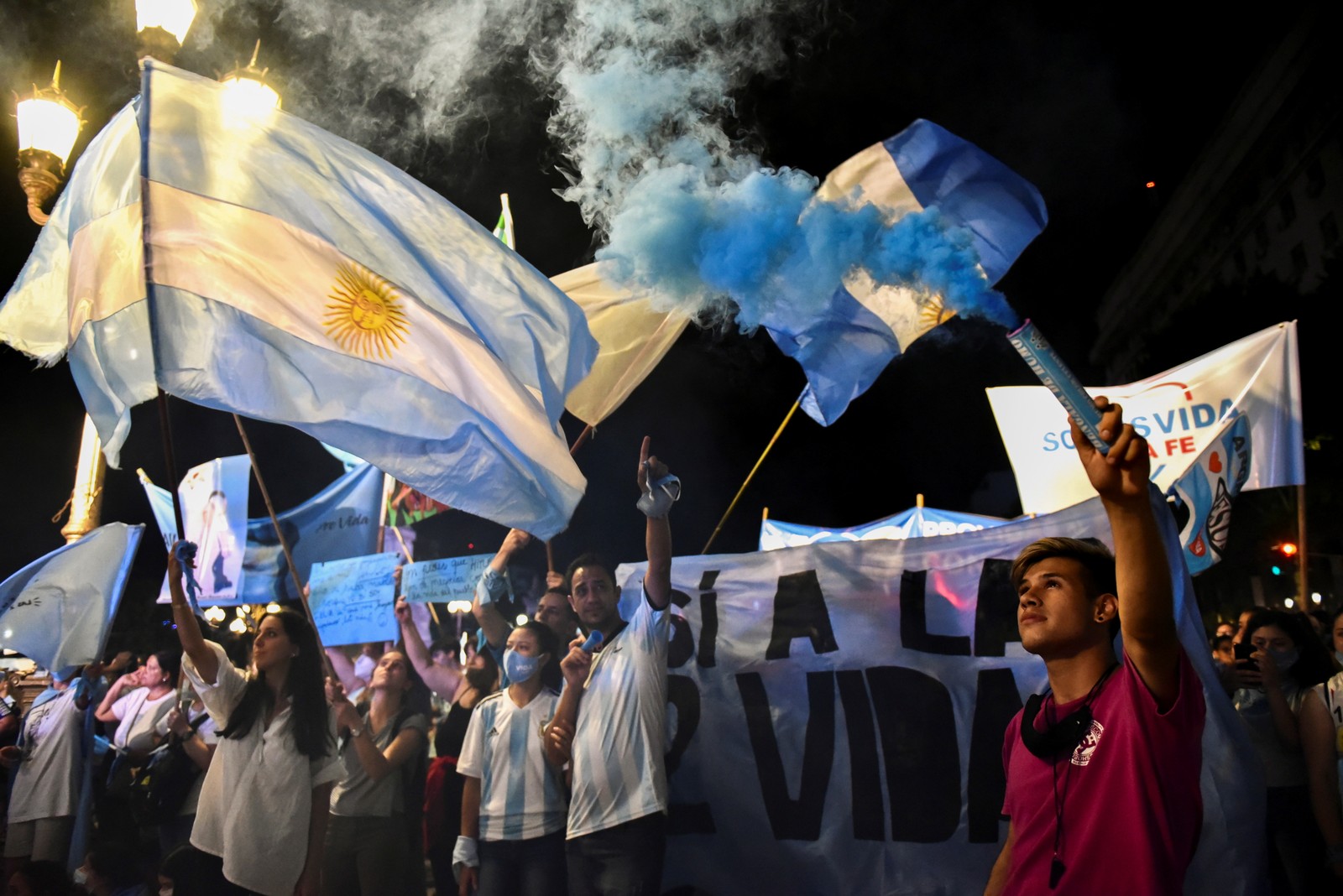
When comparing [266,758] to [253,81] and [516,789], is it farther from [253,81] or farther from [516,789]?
[253,81]

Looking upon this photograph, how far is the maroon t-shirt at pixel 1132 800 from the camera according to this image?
2.00 meters

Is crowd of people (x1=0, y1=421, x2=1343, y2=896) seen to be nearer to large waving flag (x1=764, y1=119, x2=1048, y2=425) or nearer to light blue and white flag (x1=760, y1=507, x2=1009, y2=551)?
large waving flag (x1=764, y1=119, x2=1048, y2=425)

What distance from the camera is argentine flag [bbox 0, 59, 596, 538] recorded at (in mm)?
3645

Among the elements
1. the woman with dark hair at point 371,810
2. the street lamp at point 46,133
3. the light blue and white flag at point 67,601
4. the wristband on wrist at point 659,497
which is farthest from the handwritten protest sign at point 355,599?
the wristband on wrist at point 659,497

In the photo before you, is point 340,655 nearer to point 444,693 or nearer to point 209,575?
point 209,575

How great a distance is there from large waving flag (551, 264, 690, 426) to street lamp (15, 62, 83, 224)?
10.3 ft

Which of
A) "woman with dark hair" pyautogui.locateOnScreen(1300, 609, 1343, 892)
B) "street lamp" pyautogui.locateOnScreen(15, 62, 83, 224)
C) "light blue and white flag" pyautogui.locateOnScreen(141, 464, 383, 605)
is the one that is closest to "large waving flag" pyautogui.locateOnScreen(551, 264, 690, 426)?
"light blue and white flag" pyautogui.locateOnScreen(141, 464, 383, 605)

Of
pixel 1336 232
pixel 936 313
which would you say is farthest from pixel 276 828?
pixel 1336 232

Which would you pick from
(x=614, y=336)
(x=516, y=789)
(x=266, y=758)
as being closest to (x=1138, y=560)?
(x=516, y=789)

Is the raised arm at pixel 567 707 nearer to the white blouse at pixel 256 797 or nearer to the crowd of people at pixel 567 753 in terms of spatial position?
the crowd of people at pixel 567 753

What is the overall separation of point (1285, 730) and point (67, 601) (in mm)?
6951

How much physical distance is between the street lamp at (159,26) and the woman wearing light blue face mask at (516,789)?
3498mm

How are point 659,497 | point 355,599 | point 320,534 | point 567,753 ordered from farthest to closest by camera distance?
point 320,534 → point 355,599 → point 567,753 → point 659,497

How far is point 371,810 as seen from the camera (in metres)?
5.07
